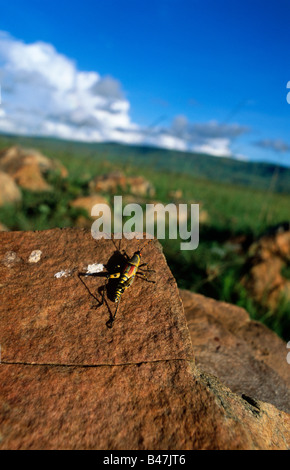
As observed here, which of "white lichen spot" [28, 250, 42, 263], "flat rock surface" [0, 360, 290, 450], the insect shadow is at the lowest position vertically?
"flat rock surface" [0, 360, 290, 450]

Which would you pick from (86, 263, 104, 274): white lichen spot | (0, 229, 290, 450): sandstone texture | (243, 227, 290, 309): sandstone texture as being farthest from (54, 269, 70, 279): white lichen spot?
(243, 227, 290, 309): sandstone texture

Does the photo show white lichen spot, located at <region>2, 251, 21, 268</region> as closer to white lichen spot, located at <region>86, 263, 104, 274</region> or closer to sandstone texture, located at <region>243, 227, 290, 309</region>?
white lichen spot, located at <region>86, 263, 104, 274</region>

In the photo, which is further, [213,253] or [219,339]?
[213,253]

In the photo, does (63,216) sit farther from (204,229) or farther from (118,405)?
(118,405)

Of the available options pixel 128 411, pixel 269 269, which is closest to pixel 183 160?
pixel 269 269

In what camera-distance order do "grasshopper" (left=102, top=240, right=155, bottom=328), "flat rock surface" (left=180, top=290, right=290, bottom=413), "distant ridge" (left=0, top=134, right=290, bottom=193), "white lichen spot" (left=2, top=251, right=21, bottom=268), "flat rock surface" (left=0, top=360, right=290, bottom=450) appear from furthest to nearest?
"distant ridge" (left=0, top=134, right=290, bottom=193)
"flat rock surface" (left=180, top=290, right=290, bottom=413)
"white lichen spot" (left=2, top=251, right=21, bottom=268)
"grasshopper" (left=102, top=240, right=155, bottom=328)
"flat rock surface" (left=0, top=360, right=290, bottom=450)

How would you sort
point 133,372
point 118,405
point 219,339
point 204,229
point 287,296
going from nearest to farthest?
point 118,405
point 133,372
point 219,339
point 287,296
point 204,229

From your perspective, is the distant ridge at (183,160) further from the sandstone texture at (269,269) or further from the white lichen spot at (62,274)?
the white lichen spot at (62,274)
